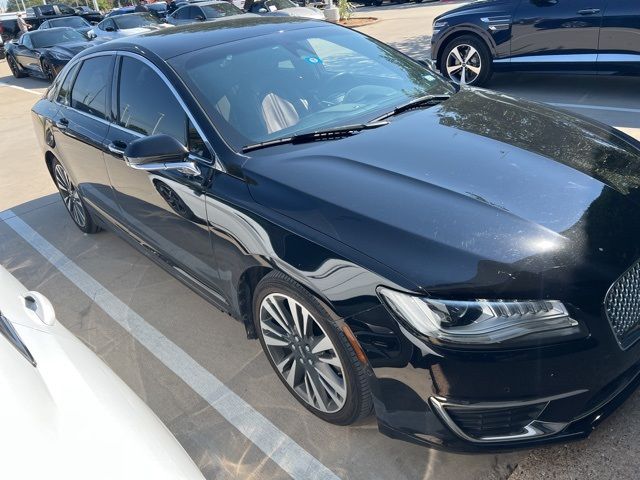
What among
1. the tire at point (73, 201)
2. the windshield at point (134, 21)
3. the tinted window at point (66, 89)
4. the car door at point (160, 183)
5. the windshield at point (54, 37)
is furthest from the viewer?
the windshield at point (134, 21)

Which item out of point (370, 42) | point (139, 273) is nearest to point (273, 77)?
point (370, 42)

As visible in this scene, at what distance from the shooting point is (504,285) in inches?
74.2

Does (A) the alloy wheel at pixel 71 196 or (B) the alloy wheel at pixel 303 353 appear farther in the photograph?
(A) the alloy wheel at pixel 71 196

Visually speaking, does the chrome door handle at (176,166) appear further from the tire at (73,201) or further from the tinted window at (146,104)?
the tire at (73,201)

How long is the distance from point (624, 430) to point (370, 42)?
279 cm

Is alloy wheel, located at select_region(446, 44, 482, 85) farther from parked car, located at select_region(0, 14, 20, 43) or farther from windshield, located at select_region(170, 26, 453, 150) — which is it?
parked car, located at select_region(0, 14, 20, 43)

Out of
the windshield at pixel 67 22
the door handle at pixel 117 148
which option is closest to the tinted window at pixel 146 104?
the door handle at pixel 117 148

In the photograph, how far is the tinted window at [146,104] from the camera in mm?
2965

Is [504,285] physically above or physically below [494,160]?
below

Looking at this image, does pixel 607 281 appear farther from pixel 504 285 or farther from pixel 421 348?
pixel 421 348

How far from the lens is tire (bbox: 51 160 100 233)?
4.75m

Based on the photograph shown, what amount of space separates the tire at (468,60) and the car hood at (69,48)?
919 cm

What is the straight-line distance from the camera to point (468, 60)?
7.54m

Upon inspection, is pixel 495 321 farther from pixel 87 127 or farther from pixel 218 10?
pixel 218 10
